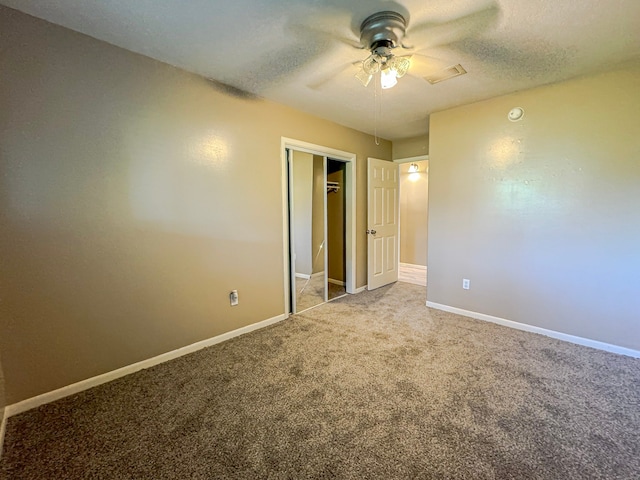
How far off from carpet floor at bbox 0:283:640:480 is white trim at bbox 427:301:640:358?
0.10 m

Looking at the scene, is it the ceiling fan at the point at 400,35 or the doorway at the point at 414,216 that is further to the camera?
the doorway at the point at 414,216

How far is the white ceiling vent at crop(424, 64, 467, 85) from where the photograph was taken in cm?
221

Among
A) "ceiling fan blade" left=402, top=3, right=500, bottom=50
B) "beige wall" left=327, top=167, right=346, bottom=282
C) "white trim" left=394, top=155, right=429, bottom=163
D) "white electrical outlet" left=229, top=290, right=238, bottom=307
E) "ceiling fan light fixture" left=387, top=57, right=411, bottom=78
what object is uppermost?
"ceiling fan blade" left=402, top=3, right=500, bottom=50

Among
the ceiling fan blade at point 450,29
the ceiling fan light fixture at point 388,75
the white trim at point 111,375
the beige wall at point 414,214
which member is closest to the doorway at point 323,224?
the white trim at point 111,375

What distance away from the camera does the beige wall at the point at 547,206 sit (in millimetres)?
2260

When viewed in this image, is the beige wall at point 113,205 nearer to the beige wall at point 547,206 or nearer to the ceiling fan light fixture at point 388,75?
the ceiling fan light fixture at point 388,75

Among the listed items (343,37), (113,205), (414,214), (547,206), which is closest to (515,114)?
(547,206)

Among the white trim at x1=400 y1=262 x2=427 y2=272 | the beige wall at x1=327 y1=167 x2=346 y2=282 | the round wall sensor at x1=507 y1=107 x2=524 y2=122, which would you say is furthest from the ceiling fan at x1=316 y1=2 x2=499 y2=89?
the white trim at x1=400 y1=262 x2=427 y2=272

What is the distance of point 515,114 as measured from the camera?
2.69 meters

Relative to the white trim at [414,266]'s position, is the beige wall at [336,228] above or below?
above

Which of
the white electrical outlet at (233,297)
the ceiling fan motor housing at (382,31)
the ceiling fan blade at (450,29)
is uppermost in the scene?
the ceiling fan blade at (450,29)

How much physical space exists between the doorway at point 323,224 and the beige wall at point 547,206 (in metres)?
1.16

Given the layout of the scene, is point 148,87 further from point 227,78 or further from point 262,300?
point 262,300

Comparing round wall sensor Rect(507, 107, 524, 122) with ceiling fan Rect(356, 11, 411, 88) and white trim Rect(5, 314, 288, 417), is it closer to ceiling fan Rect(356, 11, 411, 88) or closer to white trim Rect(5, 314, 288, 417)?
ceiling fan Rect(356, 11, 411, 88)
